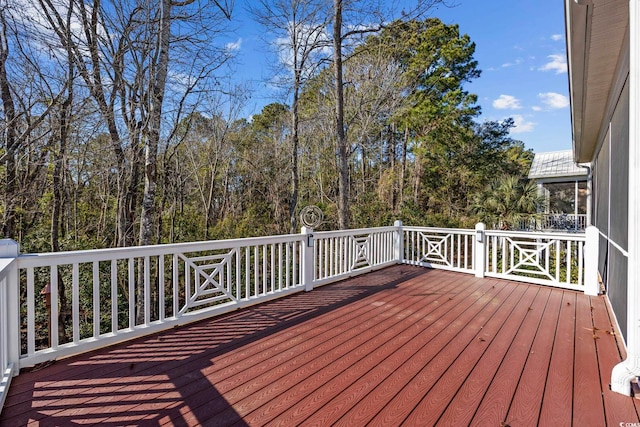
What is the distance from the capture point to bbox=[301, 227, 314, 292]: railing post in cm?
432

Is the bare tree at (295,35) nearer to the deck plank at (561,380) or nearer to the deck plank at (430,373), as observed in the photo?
the deck plank at (430,373)

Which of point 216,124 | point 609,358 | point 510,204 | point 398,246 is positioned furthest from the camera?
point 216,124

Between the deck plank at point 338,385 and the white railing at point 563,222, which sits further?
the white railing at point 563,222

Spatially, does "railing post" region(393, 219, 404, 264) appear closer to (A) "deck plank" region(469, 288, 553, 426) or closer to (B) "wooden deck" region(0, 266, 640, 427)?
(B) "wooden deck" region(0, 266, 640, 427)

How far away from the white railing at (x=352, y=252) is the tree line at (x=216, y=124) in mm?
1383

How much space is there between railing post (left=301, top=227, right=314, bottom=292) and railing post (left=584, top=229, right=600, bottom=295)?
12.6 ft

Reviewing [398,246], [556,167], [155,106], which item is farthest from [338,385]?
[556,167]

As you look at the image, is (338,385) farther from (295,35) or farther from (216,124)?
(216,124)

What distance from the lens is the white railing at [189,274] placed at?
2.20 m

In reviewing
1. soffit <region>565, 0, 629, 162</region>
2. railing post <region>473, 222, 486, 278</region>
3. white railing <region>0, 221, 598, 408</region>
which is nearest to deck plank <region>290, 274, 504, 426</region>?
white railing <region>0, 221, 598, 408</region>

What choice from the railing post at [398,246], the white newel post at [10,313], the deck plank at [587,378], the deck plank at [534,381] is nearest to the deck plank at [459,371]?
the deck plank at [534,381]

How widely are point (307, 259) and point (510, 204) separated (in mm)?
8392

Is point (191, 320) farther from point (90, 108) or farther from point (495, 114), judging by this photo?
point (495, 114)

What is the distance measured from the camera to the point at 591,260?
420 cm
